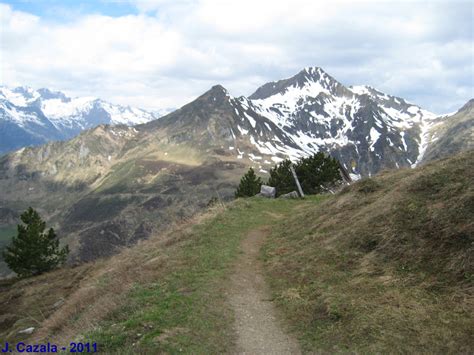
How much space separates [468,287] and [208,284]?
32.5 feet

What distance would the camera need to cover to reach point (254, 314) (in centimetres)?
1480

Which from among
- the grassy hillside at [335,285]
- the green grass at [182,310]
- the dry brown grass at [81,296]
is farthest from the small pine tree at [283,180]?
the green grass at [182,310]

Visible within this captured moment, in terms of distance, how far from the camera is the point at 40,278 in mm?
43250

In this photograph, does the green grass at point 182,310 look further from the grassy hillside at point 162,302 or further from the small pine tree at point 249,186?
the small pine tree at point 249,186

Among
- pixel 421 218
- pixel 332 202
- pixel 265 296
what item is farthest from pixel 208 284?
pixel 332 202

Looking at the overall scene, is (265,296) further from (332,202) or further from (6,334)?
(6,334)

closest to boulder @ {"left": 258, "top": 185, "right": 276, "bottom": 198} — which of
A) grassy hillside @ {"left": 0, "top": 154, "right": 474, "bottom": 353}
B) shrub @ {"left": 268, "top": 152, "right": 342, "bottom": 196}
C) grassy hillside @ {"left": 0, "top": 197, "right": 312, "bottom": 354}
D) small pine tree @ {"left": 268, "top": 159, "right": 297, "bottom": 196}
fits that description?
shrub @ {"left": 268, "top": 152, "right": 342, "bottom": 196}

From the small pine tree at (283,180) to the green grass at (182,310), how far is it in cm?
4175

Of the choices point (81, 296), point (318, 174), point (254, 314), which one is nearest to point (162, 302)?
point (254, 314)

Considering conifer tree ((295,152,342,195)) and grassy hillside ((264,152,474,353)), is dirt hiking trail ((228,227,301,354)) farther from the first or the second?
conifer tree ((295,152,342,195))

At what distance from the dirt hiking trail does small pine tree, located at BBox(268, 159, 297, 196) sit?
1769 inches

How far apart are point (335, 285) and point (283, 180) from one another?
54.8 meters

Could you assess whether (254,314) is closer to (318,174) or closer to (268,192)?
(268,192)

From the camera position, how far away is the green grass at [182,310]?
1260 centimetres
